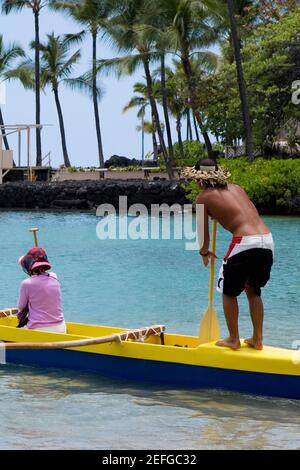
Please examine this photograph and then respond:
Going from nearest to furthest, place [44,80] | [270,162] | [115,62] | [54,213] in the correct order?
[270,162]
[54,213]
[115,62]
[44,80]

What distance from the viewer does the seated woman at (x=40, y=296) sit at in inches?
398

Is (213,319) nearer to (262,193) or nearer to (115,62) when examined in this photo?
(262,193)

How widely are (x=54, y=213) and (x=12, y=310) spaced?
30.7 metres

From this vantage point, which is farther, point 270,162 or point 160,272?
point 270,162

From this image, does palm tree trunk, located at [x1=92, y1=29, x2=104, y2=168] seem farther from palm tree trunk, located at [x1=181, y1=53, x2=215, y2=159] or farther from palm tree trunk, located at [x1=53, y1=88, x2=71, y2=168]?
palm tree trunk, located at [x1=181, y1=53, x2=215, y2=159]

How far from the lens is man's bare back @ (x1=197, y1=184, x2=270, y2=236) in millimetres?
8766

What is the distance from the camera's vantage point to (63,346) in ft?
30.8

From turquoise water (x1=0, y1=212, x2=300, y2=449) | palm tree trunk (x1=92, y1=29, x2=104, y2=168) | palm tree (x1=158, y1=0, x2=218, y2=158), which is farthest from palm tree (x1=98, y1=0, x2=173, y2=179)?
turquoise water (x1=0, y1=212, x2=300, y2=449)

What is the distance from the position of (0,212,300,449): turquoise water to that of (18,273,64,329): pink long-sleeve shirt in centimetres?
53

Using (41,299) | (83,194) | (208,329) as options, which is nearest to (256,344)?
(208,329)

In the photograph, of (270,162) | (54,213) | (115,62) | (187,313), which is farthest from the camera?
(115,62)

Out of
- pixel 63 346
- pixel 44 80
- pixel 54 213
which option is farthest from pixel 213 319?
pixel 44 80

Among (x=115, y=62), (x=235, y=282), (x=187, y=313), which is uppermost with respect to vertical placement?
(x=115, y=62)
